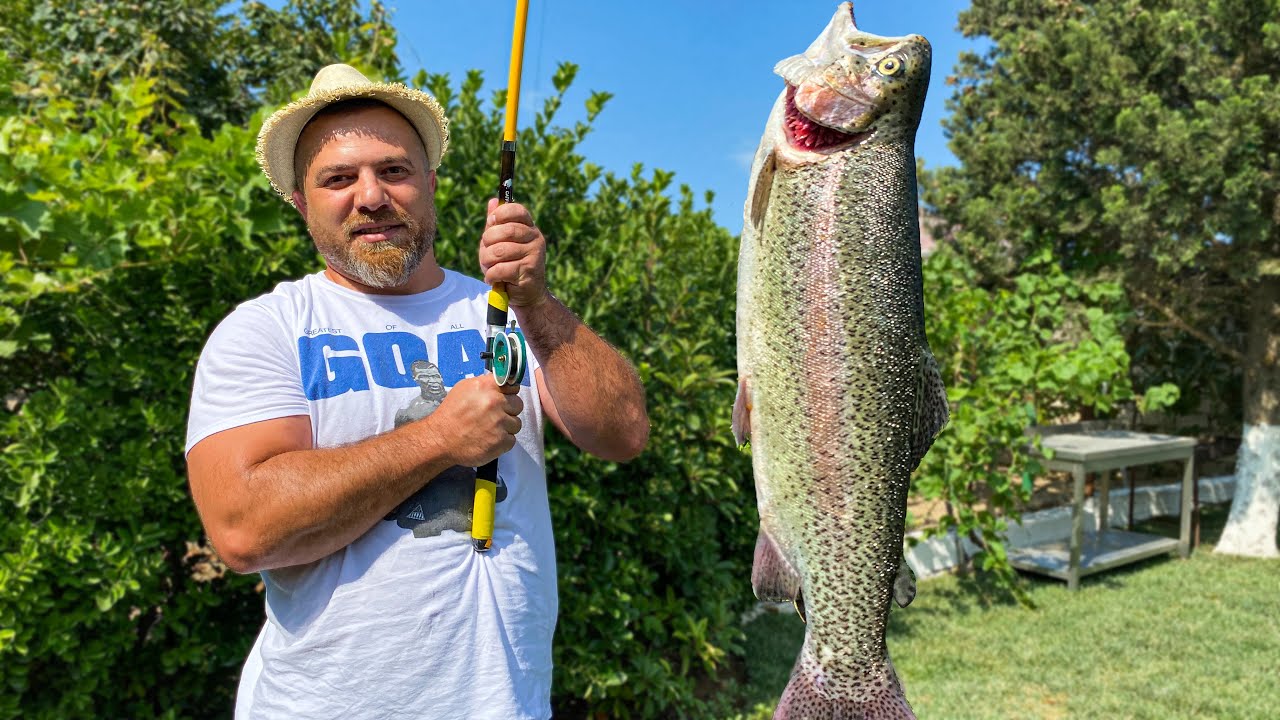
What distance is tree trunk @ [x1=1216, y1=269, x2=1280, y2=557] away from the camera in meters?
9.51

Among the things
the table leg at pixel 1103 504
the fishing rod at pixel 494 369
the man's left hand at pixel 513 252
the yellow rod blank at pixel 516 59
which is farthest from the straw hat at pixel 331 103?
the table leg at pixel 1103 504

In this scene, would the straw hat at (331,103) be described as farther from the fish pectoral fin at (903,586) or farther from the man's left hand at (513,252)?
the fish pectoral fin at (903,586)

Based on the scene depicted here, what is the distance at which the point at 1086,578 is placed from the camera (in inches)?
343

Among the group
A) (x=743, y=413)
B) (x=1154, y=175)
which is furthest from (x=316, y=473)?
(x=1154, y=175)

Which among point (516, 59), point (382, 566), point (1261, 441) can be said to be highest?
point (516, 59)

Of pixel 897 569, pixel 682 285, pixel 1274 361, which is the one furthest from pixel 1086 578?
pixel 897 569

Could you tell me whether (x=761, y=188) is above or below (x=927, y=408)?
above

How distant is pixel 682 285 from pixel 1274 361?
839cm

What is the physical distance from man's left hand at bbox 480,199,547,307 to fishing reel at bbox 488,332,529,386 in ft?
0.41

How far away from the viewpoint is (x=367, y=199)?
2.05 metres

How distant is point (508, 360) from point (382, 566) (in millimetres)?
532

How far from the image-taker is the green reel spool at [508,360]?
6.20 feet

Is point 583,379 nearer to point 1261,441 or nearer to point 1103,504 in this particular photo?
point 1103,504

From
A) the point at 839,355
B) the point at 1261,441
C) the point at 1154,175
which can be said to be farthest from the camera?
the point at 1261,441
